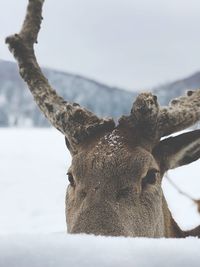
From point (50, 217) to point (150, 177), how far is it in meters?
6.79

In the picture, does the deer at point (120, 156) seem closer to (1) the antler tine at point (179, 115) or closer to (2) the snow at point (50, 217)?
(1) the antler tine at point (179, 115)

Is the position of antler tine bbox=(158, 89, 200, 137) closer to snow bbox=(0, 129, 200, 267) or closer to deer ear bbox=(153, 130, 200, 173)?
deer ear bbox=(153, 130, 200, 173)

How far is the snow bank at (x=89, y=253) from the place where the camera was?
142cm

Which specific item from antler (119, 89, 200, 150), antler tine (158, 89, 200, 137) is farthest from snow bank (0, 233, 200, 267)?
antler tine (158, 89, 200, 137)

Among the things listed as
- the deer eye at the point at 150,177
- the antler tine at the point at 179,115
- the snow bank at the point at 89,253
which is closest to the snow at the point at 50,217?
the snow bank at the point at 89,253

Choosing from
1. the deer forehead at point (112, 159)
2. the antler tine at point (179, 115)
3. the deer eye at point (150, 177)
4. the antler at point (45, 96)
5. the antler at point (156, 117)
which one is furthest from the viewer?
the antler tine at point (179, 115)

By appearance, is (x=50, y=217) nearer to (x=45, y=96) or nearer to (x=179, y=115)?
(x=45, y=96)

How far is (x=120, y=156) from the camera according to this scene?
461 centimetres

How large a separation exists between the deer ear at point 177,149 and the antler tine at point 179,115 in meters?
0.09

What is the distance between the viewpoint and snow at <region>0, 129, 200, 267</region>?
56.7 inches

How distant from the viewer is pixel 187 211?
436 inches

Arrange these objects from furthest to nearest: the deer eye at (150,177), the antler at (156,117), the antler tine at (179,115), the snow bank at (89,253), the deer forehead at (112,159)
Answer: the antler tine at (179,115), the antler at (156,117), the deer eye at (150,177), the deer forehead at (112,159), the snow bank at (89,253)

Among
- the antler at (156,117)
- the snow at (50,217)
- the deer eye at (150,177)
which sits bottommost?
the snow at (50,217)

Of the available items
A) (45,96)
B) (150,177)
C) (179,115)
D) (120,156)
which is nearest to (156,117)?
(179,115)
